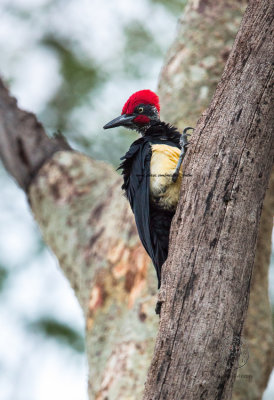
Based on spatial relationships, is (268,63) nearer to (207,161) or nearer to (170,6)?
(207,161)

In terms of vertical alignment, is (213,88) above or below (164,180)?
above

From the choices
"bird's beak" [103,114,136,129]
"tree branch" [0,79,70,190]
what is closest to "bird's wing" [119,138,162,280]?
"bird's beak" [103,114,136,129]

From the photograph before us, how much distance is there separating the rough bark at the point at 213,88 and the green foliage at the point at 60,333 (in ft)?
12.8

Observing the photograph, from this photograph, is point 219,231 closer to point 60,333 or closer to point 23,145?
point 23,145

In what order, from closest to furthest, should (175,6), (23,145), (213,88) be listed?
(213,88)
(23,145)
(175,6)

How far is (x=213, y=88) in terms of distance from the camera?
16.1 feet

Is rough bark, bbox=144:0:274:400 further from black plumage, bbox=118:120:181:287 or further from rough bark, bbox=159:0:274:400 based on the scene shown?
rough bark, bbox=159:0:274:400

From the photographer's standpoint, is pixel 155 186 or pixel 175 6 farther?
pixel 175 6

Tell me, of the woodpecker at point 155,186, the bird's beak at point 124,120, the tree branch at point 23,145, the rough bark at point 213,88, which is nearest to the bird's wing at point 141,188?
the woodpecker at point 155,186

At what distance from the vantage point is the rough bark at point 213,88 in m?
4.18

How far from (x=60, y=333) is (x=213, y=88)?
4.54 m

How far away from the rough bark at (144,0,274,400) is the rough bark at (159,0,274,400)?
6.09 ft

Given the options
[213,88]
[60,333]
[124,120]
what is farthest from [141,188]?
[60,333]

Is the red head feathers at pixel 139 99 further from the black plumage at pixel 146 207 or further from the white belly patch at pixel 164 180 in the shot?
the white belly patch at pixel 164 180
